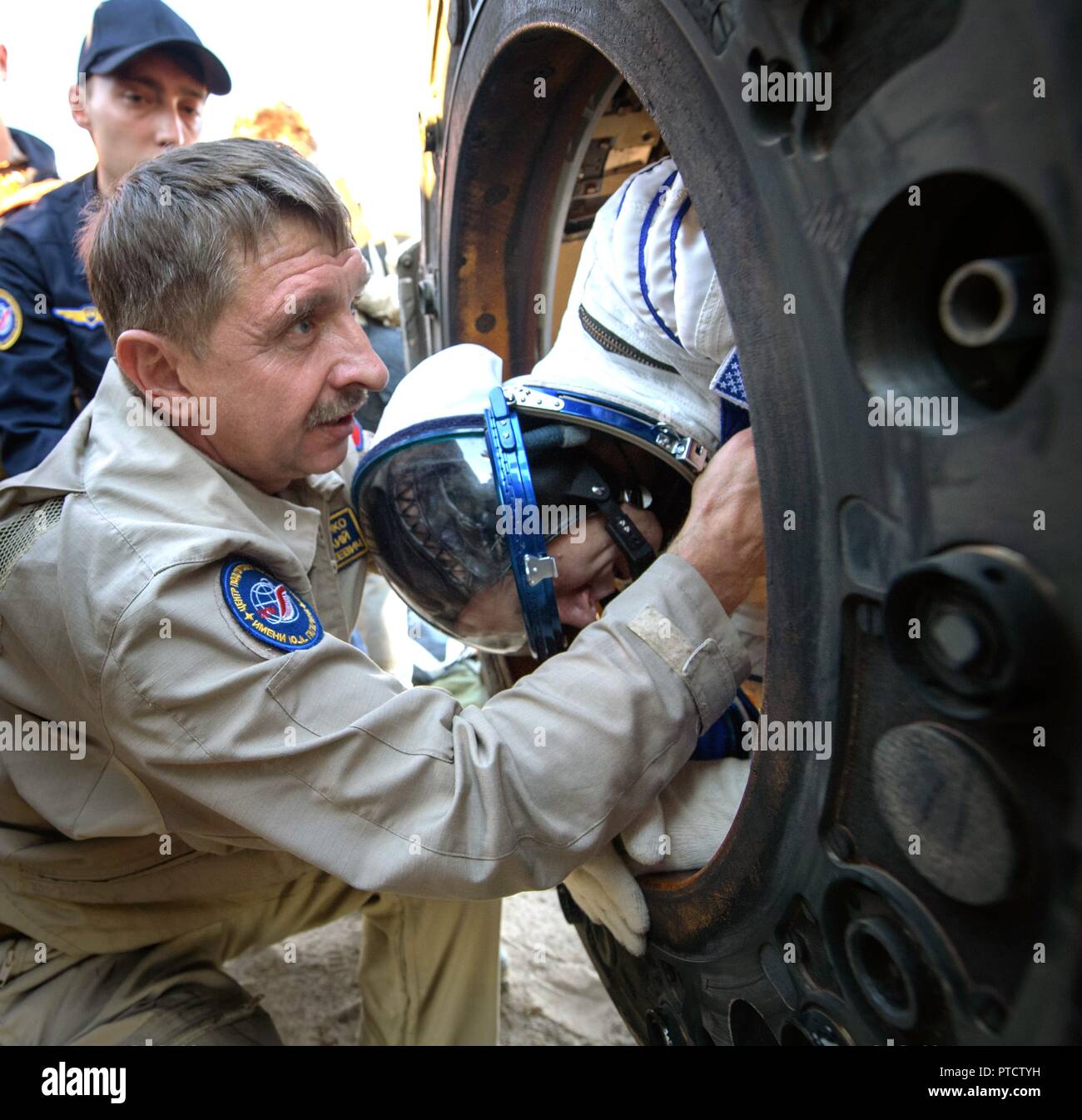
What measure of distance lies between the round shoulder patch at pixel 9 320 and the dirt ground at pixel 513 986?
1354mm

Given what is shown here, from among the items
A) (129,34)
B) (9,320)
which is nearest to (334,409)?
(9,320)

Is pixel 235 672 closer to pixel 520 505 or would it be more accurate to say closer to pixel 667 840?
pixel 520 505

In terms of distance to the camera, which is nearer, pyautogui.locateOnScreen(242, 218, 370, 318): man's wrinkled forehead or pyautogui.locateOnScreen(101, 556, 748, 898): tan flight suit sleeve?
pyautogui.locateOnScreen(101, 556, 748, 898): tan flight suit sleeve

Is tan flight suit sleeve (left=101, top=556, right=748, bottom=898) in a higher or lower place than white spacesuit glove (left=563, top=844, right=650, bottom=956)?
higher

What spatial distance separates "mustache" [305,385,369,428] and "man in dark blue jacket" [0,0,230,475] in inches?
39.7

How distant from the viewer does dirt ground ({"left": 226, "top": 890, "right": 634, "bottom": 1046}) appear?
6.35 ft

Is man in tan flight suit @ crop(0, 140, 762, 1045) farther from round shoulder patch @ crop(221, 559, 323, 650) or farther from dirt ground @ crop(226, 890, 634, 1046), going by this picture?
dirt ground @ crop(226, 890, 634, 1046)

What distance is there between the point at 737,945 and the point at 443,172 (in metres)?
1.27

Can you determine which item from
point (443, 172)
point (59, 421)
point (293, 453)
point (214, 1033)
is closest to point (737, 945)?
point (293, 453)

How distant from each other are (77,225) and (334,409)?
4.34 ft

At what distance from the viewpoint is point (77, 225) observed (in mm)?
2197

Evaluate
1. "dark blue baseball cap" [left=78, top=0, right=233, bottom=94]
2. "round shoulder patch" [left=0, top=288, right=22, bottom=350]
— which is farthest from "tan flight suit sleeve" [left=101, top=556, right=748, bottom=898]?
"dark blue baseball cap" [left=78, top=0, right=233, bottom=94]

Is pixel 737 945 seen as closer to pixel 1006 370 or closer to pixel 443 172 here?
pixel 1006 370

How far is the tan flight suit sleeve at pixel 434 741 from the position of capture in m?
0.98
